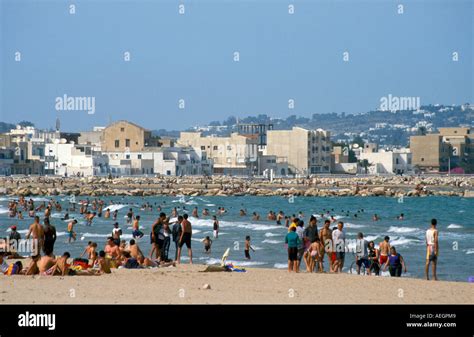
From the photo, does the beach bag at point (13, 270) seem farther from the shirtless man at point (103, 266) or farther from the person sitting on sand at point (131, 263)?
the person sitting on sand at point (131, 263)

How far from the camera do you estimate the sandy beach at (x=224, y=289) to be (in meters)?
15.6

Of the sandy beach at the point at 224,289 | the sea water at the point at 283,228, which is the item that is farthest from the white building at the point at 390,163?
the sandy beach at the point at 224,289

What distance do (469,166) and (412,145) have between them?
8.46m

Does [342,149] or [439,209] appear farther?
[342,149]

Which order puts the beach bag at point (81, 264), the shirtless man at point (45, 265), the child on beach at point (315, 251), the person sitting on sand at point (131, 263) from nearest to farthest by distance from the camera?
the shirtless man at point (45, 265) < the child on beach at point (315, 251) < the beach bag at point (81, 264) < the person sitting on sand at point (131, 263)

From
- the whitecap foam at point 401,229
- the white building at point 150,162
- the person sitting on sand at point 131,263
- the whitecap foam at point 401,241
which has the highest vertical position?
the white building at point 150,162

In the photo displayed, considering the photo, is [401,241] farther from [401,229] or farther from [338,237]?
[338,237]

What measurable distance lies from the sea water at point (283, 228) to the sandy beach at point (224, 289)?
17.8ft

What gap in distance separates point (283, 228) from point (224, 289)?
82.2 feet

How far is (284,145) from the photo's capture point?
4879 inches
